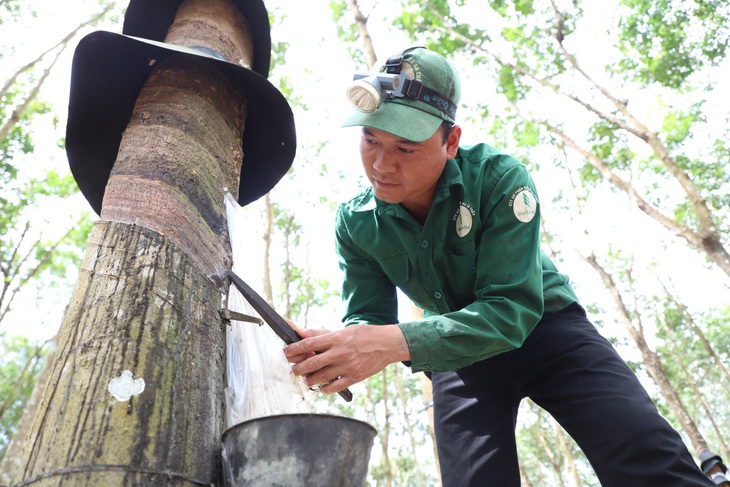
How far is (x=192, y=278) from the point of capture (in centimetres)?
163

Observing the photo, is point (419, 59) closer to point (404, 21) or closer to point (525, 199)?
point (525, 199)

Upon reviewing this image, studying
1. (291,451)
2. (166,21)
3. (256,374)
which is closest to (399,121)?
(256,374)

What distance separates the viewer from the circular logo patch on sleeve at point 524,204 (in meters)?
1.89

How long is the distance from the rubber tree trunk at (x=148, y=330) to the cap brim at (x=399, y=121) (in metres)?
0.61

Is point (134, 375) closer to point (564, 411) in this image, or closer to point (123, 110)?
point (564, 411)

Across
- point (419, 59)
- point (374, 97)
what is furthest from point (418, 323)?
point (419, 59)

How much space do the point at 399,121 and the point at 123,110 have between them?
135 cm

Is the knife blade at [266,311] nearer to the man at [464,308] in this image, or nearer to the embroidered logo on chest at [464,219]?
the man at [464,308]

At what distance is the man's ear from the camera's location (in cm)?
206

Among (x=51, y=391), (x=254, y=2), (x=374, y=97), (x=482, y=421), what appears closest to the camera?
(x=51, y=391)

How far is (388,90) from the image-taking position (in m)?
Result: 1.88

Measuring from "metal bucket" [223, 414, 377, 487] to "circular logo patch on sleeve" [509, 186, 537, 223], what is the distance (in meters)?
0.97

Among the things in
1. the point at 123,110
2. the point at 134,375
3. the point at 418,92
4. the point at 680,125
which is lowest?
the point at 134,375

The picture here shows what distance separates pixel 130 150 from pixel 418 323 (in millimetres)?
1189
